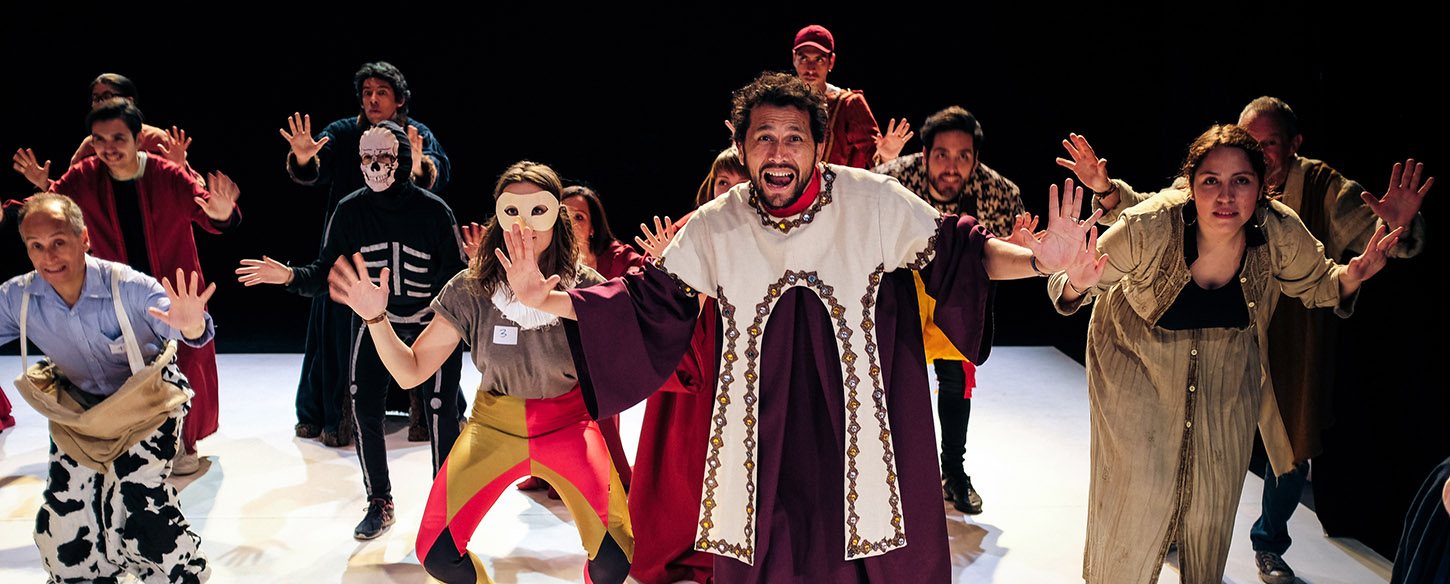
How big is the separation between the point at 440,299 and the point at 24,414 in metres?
4.02

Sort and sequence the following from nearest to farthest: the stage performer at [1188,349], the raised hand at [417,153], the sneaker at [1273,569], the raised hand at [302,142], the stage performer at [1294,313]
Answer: the stage performer at [1188,349] < the stage performer at [1294,313] < the sneaker at [1273,569] < the raised hand at [417,153] < the raised hand at [302,142]

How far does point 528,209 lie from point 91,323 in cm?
138

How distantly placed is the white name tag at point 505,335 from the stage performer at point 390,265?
0.97 metres

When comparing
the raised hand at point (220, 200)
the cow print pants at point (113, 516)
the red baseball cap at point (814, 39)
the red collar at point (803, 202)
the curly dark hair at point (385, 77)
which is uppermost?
the red baseball cap at point (814, 39)

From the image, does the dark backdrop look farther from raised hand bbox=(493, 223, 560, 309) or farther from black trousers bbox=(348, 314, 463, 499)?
raised hand bbox=(493, 223, 560, 309)

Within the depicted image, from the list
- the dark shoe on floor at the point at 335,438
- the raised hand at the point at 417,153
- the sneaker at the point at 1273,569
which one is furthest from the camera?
the dark shoe on floor at the point at 335,438

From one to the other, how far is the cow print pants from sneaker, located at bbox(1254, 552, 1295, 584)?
143 inches

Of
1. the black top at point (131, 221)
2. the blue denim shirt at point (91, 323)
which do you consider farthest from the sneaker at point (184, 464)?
the blue denim shirt at point (91, 323)

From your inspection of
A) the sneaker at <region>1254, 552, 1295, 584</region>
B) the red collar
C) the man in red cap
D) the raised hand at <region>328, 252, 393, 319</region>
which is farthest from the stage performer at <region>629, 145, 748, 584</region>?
the sneaker at <region>1254, 552, 1295, 584</region>

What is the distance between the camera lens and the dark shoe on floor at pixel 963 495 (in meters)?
4.35

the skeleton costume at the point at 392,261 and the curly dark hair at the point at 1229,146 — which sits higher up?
the curly dark hair at the point at 1229,146

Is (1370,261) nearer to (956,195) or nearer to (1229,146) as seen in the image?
(1229,146)

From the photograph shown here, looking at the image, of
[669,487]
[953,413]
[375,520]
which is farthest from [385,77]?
[953,413]

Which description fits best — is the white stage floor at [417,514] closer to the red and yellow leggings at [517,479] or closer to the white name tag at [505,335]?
the red and yellow leggings at [517,479]
